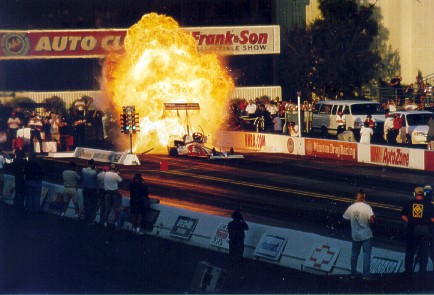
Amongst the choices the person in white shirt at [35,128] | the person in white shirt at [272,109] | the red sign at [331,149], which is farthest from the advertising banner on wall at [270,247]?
the person in white shirt at [272,109]

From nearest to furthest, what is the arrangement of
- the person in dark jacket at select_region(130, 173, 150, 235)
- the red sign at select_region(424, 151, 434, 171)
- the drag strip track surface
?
the person in dark jacket at select_region(130, 173, 150, 235) < the drag strip track surface < the red sign at select_region(424, 151, 434, 171)

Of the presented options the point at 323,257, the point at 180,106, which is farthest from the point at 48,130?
the point at 323,257

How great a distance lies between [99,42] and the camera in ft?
209

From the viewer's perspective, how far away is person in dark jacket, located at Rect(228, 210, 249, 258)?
2170 centimetres

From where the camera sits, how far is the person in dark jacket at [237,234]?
21703 millimetres

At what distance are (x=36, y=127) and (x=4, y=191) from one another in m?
14.9

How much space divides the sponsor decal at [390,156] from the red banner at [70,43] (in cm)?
2602

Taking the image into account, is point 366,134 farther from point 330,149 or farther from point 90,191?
point 90,191

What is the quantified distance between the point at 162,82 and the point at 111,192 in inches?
860

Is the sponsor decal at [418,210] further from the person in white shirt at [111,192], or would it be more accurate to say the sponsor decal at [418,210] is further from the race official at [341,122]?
the race official at [341,122]

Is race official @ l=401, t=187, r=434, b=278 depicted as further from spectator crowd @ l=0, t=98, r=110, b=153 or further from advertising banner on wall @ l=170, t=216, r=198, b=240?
spectator crowd @ l=0, t=98, r=110, b=153

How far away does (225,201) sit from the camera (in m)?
31.6

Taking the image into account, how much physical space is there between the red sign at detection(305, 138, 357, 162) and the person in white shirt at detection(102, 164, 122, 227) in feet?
56.7

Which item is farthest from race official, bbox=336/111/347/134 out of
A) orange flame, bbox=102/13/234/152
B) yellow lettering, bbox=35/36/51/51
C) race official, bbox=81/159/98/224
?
race official, bbox=81/159/98/224
